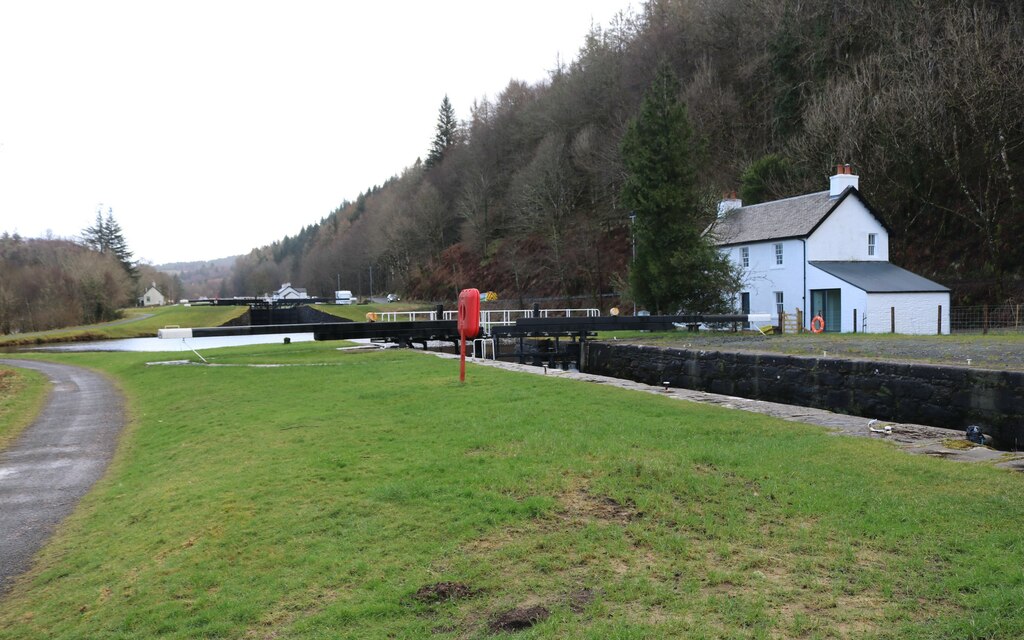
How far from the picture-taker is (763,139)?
52625 mm

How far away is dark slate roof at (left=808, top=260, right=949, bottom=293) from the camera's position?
29.8 meters

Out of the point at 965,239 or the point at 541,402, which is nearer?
the point at 541,402

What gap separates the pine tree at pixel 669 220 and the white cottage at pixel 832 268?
3.70m

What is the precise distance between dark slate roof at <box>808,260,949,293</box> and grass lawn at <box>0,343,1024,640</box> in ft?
78.5

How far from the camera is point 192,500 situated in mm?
7504

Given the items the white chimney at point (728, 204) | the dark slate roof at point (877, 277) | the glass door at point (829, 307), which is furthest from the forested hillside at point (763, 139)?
the glass door at point (829, 307)

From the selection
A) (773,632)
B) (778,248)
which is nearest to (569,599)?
(773,632)

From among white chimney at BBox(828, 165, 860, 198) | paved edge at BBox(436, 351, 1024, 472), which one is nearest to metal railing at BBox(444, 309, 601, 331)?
paved edge at BBox(436, 351, 1024, 472)

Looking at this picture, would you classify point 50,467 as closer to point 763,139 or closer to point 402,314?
point 402,314

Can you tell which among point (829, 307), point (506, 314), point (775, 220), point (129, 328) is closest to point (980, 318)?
point (829, 307)

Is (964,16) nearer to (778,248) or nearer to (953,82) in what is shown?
(953,82)

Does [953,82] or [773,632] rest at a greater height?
[953,82]

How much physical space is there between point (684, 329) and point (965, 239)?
1816 centimetres

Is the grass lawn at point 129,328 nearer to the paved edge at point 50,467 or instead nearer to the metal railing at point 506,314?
the metal railing at point 506,314
